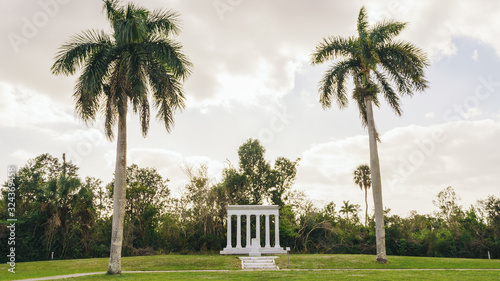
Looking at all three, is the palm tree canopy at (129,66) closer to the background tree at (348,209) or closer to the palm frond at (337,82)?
the palm frond at (337,82)

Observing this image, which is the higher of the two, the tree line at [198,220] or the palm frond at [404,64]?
the palm frond at [404,64]

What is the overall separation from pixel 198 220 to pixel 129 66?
22512mm

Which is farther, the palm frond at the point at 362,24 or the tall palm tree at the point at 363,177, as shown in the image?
the tall palm tree at the point at 363,177

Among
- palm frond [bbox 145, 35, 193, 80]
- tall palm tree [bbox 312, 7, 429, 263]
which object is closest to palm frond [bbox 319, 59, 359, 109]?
tall palm tree [bbox 312, 7, 429, 263]

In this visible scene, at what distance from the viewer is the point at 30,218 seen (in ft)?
94.2

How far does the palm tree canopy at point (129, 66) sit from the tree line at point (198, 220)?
13.7m

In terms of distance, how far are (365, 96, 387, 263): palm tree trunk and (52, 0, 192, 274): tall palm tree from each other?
10.9 meters

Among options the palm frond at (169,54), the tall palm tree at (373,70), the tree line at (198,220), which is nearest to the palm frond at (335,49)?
the tall palm tree at (373,70)

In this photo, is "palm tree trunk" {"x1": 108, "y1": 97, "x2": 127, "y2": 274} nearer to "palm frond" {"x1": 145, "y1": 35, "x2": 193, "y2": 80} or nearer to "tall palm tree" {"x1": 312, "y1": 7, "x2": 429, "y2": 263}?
"palm frond" {"x1": 145, "y1": 35, "x2": 193, "y2": 80}

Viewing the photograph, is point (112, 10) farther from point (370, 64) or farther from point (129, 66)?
point (370, 64)

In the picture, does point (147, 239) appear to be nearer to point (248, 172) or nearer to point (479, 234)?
point (248, 172)

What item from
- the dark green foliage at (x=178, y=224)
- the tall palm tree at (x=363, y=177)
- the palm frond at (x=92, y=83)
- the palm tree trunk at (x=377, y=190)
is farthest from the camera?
the tall palm tree at (x=363, y=177)

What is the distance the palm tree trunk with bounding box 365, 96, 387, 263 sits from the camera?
20.1 m

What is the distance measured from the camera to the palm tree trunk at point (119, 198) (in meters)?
16.2
